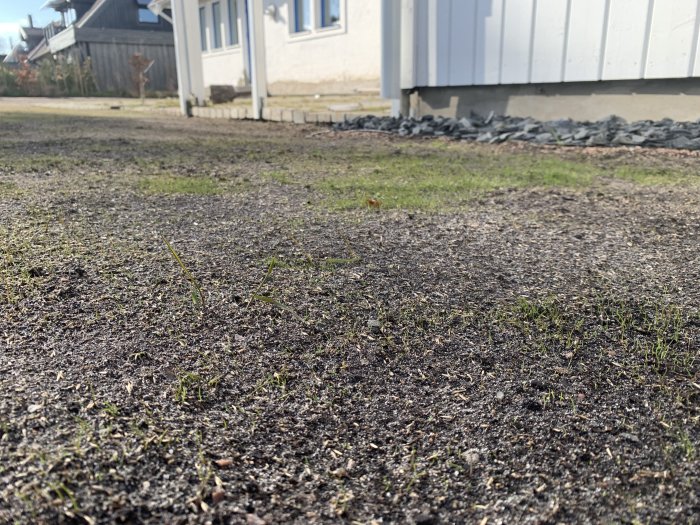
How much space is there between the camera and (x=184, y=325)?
4.61 feet

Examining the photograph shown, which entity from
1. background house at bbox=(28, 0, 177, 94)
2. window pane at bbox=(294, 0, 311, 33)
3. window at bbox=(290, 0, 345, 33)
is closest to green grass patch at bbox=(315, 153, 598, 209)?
window at bbox=(290, 0, 345, 33)

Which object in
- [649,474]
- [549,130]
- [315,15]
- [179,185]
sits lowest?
[649,474]

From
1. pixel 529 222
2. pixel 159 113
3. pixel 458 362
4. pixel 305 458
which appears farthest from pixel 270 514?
pixel 159 113

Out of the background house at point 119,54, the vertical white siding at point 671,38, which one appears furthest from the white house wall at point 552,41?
the background house at point 119,54

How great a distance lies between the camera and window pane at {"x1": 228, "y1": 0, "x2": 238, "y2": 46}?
12984 mm

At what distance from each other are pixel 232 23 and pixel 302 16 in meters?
3.48

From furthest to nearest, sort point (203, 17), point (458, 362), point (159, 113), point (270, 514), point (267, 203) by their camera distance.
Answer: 1. point (203, 17)
2. point (159, 113)
3. point (267, 203)
4. point (458, 362)
5. point (270, 514)

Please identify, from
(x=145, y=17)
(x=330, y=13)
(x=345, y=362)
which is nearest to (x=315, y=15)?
(x=330, y=13)

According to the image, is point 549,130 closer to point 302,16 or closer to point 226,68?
point 302,16

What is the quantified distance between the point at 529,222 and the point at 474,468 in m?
1.65

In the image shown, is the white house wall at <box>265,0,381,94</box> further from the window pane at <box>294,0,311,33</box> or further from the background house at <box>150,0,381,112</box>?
the window pane at <box>294,0,311,33</box>

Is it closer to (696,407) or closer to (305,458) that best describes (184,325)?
(305,458)

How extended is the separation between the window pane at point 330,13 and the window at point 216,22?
5.11 meters

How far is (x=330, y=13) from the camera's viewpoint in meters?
9.56
